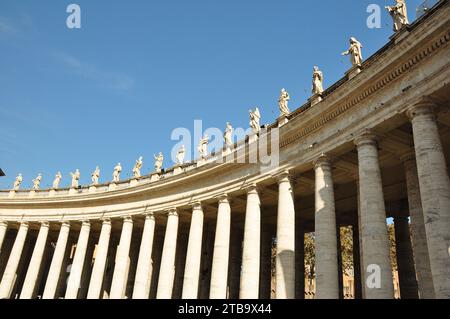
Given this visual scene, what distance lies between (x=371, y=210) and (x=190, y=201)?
2517 cm

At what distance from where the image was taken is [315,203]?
31219mm

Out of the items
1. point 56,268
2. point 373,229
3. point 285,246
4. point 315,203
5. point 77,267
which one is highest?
point 315,203

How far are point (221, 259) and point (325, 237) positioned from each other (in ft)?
47.3

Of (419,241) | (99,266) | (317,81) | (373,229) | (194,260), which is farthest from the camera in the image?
(99,266)

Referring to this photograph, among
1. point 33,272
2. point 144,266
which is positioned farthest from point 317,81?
point 33,272

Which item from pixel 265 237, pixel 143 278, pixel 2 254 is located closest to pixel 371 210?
pixel 265 237

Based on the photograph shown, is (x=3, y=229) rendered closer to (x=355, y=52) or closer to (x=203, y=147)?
(x=203, y=147)

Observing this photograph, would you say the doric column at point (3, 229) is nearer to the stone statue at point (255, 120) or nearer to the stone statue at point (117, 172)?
the stone statue at point (117, 172)

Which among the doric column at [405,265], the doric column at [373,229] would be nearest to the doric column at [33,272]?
the doric column at [405,265]

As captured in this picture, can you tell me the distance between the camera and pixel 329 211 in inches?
1196

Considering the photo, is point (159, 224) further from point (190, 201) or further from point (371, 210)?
point (371, 210)

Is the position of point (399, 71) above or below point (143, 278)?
above

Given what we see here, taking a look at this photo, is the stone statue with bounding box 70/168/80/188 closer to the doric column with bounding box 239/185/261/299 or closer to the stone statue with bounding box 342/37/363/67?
the doric column with bounding box 239/185/261/299
